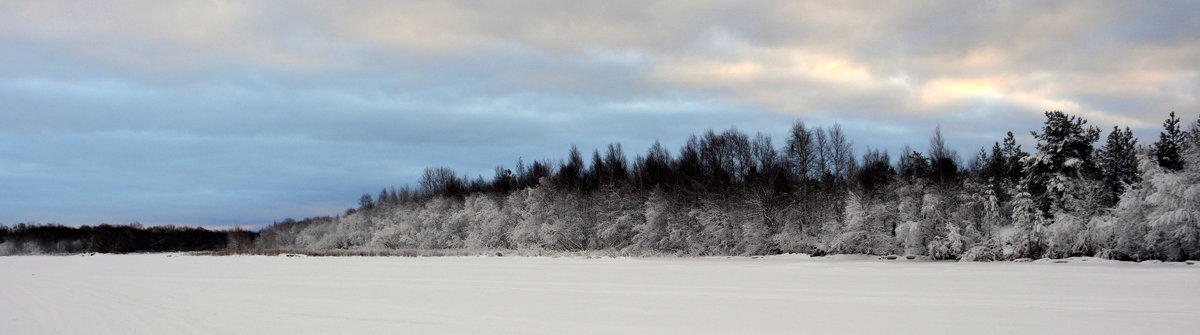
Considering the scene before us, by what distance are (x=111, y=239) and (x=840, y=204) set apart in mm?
134537

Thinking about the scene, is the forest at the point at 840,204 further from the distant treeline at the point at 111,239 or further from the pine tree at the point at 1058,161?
the distant treeline at the point at 111,239

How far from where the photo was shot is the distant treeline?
132375mm

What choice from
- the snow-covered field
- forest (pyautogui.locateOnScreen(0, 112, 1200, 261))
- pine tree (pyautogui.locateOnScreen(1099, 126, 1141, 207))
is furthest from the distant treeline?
pine tree (pyautogui.locateOnScreen(1099, 126, 1141, 207))

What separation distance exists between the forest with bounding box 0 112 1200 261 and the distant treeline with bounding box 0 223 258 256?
59681mm

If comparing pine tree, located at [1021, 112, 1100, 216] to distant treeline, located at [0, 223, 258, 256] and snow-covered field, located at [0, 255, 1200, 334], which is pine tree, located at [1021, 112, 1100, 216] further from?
distant treeline, located at [0, 223, 258, 256]

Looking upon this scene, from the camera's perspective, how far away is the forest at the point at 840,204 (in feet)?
132

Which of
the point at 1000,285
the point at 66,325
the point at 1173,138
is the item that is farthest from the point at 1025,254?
the point at 66,325

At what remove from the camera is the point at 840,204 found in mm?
58906

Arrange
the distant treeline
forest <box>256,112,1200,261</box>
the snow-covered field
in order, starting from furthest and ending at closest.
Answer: the distant treeline < forest <box>256,112,1200,261</box> < the snow-covered field

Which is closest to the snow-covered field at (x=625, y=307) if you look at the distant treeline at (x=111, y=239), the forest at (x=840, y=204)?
the forest at (x=840, y=204)

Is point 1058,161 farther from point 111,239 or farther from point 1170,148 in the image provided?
point 111,239

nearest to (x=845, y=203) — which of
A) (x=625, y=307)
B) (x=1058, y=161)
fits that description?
(x=1058, y=161)

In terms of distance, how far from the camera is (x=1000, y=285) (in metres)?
22.2

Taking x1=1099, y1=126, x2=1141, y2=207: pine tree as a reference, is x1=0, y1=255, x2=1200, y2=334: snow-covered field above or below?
below
